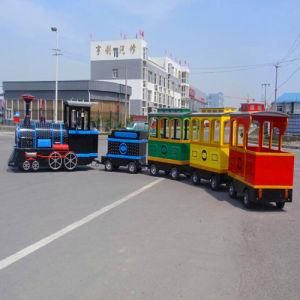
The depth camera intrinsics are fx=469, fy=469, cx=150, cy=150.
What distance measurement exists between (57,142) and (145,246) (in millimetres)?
10925

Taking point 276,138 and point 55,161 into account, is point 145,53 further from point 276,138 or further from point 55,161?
point 276,138

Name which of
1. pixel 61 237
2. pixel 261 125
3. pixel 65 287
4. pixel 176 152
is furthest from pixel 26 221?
pixel 176 152

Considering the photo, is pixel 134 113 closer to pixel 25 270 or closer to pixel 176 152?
pixel 176 152

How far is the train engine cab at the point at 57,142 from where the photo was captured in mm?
16938

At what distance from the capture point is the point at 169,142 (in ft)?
53.1

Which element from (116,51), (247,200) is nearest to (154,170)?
(247,200)

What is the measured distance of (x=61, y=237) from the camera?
7.61 m

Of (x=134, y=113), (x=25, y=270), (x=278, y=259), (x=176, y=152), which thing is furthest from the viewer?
(x=134, y=113)

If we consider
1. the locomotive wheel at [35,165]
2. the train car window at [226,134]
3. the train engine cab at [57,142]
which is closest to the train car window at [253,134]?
the train car window at [226,134]

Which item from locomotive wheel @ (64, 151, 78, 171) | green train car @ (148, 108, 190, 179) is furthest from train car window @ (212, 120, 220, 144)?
locomotive wheel @ (64, 151, 78, 171)

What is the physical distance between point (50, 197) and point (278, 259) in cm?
644

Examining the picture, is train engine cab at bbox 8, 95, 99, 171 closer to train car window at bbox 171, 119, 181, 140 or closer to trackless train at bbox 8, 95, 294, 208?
trackless train at bbox 8, 95, 294, 208

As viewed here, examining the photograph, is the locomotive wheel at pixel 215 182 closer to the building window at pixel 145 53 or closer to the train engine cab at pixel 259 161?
the train engine cab at pixel 259 161

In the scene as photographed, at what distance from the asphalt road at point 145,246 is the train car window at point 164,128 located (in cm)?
427
